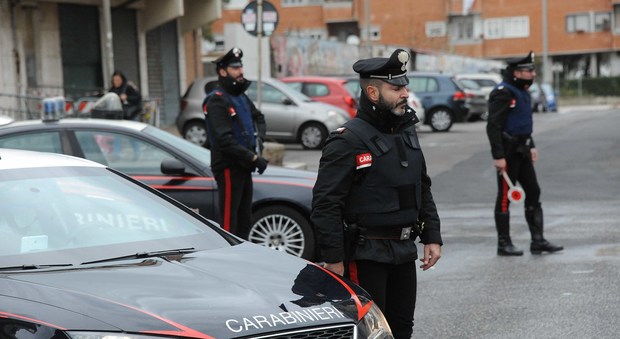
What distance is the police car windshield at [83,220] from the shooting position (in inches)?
197

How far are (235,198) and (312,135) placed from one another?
50.2ft

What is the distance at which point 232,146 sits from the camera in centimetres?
868

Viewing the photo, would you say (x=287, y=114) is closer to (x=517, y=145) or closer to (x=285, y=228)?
(x=517, y=145)

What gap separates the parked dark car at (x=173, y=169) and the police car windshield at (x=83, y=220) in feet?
12.1

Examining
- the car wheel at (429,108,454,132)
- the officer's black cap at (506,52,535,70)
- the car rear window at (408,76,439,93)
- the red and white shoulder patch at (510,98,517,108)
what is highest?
the officer's black cap at (506,52,535,70)

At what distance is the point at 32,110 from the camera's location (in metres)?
23.7

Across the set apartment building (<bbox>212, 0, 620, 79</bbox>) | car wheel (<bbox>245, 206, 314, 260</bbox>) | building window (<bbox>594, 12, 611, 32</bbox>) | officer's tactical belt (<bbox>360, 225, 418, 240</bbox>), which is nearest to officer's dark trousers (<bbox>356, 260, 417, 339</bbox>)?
officer's tactical belt (<bbox>360, 225, 418, 240</bbox>)

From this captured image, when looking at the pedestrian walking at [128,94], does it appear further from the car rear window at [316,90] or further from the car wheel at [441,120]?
the car wheel at [441,120]

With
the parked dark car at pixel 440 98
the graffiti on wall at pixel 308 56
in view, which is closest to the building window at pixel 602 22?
the graffiti on wall at pixel 308 56

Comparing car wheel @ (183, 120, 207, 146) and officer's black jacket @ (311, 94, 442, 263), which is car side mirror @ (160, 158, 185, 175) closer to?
officer's black jacket @ (311, 94, 442, 263)

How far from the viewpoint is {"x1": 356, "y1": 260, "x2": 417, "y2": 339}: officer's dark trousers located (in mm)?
5410

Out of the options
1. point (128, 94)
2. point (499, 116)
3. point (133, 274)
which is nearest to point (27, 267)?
point (133, 274)

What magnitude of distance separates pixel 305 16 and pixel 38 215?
241 feet

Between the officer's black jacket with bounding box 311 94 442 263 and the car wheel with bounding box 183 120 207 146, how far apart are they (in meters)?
18.1
